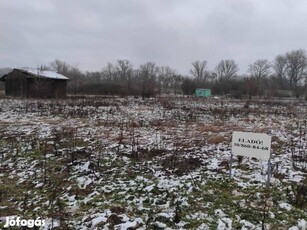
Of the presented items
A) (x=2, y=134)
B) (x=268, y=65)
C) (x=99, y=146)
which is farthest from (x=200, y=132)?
(x=268, y=65)

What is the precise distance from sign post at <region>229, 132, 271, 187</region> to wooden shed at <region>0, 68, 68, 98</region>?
29.4 m

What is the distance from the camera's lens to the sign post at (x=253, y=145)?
4.88m

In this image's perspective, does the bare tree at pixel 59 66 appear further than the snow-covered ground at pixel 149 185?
Yes

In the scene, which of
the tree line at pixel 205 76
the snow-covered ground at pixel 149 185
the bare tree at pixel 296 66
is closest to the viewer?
the snow-covered ground at pixel 149 185

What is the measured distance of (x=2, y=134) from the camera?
9.72 m

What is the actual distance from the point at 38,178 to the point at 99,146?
2.38 meters

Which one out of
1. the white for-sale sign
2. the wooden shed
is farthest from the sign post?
the wooden shed

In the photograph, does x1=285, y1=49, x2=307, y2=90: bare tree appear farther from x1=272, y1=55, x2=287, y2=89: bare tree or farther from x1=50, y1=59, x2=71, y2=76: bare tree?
x1=50, y1=59, x2=71, y2=76: bare tree

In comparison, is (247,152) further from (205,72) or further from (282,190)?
(205,72)

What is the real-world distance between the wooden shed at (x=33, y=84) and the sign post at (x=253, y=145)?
96.4 ft

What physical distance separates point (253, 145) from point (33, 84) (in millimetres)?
32056

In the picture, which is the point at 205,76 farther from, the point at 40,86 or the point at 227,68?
the point at 40,86

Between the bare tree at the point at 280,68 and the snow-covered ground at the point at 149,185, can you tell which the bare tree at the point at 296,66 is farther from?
the snow-covered ground at the point at 149,185

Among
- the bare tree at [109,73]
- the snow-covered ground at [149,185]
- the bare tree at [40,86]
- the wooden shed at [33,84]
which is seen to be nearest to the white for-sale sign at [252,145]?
the snow-covered ground at [149,185]
